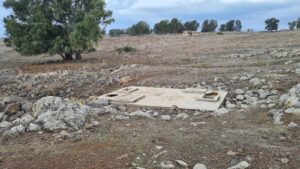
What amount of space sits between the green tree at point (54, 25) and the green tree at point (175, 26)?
2325 inches

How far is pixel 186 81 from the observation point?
12.8m

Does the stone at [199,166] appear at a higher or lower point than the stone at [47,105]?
lower

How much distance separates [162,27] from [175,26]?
2.83m

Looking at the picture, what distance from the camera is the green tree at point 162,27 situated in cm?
8325

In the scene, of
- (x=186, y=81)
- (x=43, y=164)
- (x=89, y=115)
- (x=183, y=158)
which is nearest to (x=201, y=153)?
(x=183, y=158)

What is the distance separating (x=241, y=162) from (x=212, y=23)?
82.8 meters

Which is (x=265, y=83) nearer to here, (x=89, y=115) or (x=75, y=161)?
(x=89, y=115)

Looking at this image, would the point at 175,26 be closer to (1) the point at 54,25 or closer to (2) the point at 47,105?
(1) the point at 54,25

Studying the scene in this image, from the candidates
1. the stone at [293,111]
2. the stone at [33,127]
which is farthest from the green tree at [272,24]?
the stone at [33,127]

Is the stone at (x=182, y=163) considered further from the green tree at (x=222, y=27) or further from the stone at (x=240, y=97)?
the green tree at (x=222, y=27)

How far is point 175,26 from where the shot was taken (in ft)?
271

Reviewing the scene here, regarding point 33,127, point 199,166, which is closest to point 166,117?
point 33,127

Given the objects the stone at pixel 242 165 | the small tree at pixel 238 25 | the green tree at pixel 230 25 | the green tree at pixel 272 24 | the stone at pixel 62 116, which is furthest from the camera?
the small tree at pixel 238 25

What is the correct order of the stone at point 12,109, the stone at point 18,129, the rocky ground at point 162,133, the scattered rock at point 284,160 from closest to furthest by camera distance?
the scattered rock at point 284,160, the rocky ground at point 162,133, the stone at point 18,129, the stone at point 12,109
